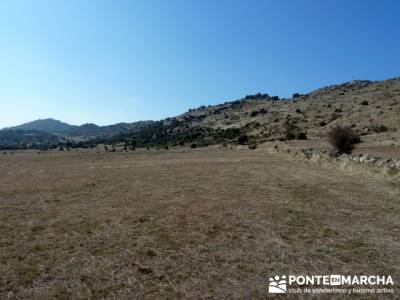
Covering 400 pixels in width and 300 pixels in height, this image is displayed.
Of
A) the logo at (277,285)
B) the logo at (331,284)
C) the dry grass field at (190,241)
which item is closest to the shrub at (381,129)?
the dry grass field at (190,241)

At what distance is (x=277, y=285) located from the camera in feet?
20.5

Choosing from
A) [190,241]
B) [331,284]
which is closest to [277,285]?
[331,284]

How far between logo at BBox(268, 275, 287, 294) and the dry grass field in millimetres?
115

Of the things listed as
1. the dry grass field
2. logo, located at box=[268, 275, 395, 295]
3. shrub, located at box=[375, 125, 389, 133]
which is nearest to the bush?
the dry grass field

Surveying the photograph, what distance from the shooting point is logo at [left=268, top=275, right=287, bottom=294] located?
604 cm

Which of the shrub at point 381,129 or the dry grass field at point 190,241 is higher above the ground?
the shrub at point 381,129

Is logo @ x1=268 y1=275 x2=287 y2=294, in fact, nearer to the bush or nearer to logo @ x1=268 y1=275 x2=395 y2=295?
logo @ x1=268 y1=275 x2=395 y2=295

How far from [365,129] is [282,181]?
46876 millimetres

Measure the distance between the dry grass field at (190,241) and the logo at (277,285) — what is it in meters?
0.12

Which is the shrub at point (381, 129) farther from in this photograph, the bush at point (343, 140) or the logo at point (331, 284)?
the logo at point (331, 284)

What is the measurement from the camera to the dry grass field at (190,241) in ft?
21.1

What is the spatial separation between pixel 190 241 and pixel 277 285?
3200 millimetres

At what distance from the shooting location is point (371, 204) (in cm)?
1298

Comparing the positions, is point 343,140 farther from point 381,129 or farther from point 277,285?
point 277,285
